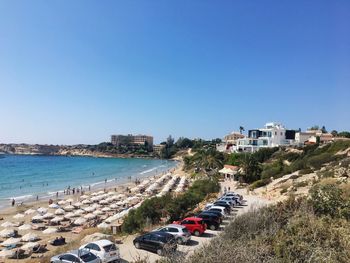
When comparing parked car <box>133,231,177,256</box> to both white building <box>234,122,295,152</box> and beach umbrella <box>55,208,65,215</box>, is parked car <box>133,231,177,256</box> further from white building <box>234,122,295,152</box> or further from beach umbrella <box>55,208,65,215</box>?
white building <box>234,122,295,152</box>

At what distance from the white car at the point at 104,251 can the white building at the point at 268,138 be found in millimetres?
67685

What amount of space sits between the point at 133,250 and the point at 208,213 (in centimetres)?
608

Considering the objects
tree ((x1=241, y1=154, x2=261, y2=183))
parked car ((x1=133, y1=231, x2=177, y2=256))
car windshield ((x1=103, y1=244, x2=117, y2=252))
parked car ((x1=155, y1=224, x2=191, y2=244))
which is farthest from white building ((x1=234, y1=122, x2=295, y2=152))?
car windshield ((x1=103, y1=244, x2=117, y2=252))

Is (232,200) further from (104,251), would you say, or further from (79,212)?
(79,212)

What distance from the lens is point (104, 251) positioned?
1507 cm

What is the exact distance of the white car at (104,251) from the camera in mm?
14938

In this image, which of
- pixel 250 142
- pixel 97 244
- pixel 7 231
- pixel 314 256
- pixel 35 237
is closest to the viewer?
pixel 314 256

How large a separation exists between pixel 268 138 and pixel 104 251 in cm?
6972

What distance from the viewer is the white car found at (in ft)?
49.0

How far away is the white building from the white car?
6769 cm

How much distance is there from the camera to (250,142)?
86.4 meters

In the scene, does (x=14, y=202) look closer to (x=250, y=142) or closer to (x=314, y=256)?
(x=314, y=256)

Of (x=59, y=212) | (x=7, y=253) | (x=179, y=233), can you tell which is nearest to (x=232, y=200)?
(x=179, y=233)

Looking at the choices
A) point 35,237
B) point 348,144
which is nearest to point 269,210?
point 35,237
